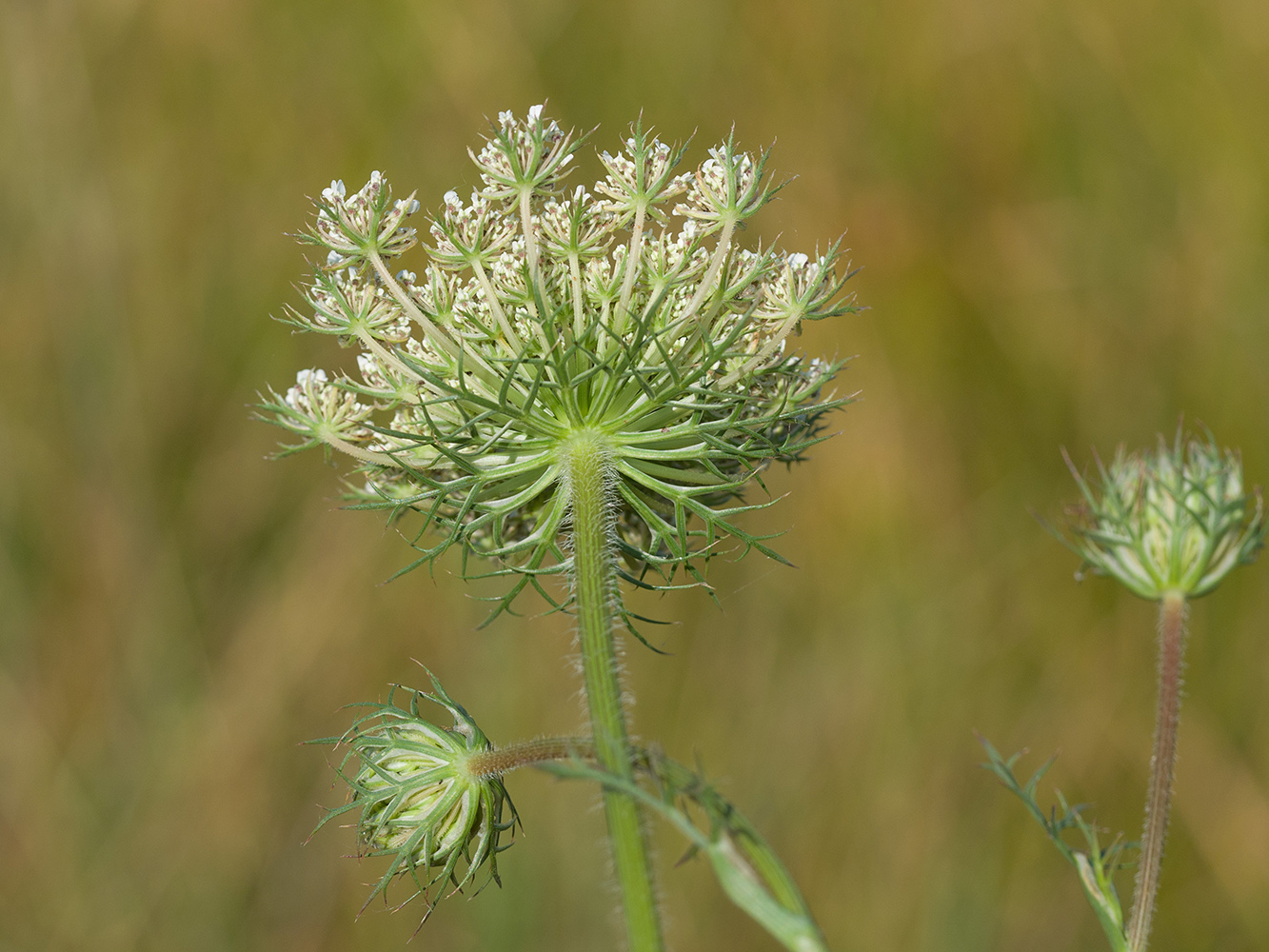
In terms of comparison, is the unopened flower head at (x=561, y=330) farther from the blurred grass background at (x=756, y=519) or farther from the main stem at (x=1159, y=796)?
the blurred grass background at (x=756, y=519)

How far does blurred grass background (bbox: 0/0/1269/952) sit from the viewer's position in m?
7.25

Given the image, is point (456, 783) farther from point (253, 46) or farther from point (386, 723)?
point (253, 46)

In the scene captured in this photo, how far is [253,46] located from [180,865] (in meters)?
6.34

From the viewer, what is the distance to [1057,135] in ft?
28.9

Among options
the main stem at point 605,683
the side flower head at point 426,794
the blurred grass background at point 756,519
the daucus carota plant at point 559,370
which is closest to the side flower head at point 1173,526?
the daucus carota plant at point 559,370

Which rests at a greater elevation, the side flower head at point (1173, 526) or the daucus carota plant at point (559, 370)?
the side flower head at point (1173, 526)

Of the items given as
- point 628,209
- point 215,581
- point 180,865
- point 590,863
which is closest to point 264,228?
point 215,581

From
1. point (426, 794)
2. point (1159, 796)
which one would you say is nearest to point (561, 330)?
point (426, 794)

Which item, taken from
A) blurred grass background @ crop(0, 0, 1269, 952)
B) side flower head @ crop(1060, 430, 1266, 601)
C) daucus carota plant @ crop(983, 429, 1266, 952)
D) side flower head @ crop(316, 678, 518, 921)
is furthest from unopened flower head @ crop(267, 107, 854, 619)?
blurred grass background @ crop(0, 0, 1269, 952)

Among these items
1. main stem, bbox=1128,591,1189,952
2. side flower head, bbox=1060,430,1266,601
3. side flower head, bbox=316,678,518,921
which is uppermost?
side flower head, bbox=1060,430,1266,601

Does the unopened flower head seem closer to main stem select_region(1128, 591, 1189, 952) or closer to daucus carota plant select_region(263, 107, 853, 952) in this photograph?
daucus carota plant select_region(263, 107, 853, 952)

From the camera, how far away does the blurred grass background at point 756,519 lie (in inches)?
285

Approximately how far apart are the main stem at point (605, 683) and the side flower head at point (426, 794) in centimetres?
27

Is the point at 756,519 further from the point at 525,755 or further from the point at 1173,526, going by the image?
the point at 525,755
